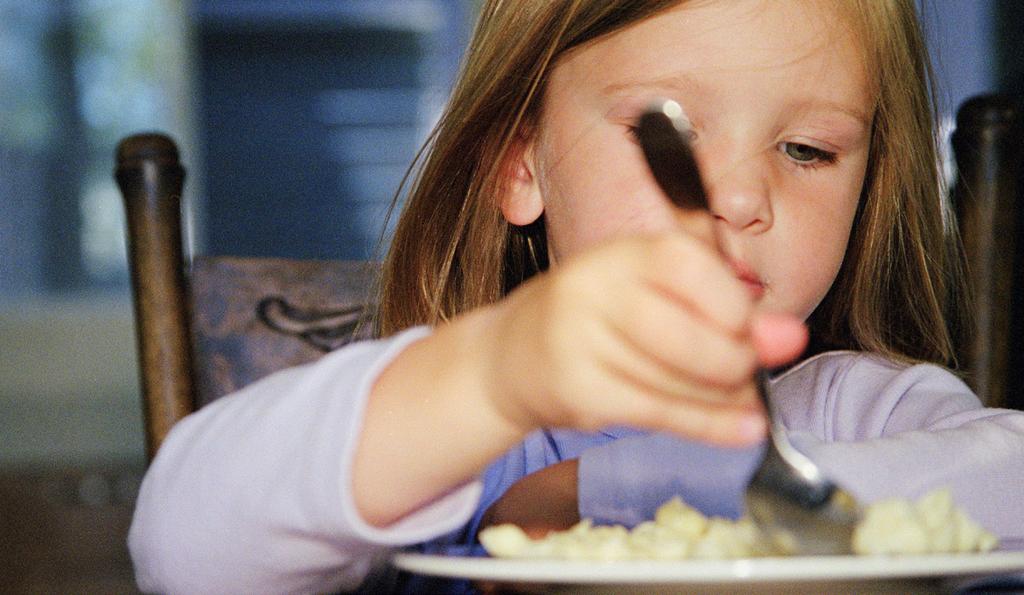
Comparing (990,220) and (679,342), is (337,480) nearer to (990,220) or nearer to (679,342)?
(679,342)

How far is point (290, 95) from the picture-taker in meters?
5.20

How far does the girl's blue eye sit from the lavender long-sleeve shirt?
0.81 feet

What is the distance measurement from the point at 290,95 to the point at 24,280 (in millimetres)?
1548

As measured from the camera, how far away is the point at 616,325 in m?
0.42

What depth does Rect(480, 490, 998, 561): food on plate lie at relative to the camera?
424 millimetres

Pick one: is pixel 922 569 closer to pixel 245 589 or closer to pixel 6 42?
pixel 245 589

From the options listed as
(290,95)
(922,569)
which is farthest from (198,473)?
(290,95)

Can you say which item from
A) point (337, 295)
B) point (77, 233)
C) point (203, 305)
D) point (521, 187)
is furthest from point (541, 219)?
point (77, 233)

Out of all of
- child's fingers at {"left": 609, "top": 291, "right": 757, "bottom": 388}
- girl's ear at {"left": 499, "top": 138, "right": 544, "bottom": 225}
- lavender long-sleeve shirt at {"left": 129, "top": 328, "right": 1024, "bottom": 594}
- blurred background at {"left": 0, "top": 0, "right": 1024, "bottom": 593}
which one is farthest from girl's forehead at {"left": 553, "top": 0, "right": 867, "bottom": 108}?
blurred background at {"left": 0, "top": 0, "right": 1024, "bottom": 593}

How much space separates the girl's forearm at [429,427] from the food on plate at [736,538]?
0.16 ft

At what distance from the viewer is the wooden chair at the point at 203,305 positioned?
1.17 meters

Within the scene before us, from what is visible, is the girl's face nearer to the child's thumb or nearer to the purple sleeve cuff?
the purple sleeve cuff

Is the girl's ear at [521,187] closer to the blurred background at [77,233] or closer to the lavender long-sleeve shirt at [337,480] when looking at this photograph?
the lavender long-sleeve shirt at [337,480]

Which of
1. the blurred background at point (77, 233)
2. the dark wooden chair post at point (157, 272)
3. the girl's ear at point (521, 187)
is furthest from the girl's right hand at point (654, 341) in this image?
the blurred background at point (77, 233)
